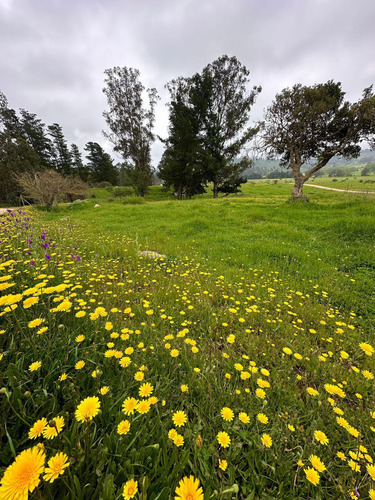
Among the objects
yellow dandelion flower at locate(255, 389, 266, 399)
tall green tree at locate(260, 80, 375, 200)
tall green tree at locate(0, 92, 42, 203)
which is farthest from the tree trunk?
tall green tree at locate(0, 92, 42, 203)

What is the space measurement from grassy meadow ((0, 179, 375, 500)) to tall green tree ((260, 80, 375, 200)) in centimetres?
1147

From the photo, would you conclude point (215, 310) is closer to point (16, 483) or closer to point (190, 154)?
point (16, 483)

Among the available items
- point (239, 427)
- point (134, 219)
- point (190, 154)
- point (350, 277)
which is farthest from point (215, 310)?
point (190, 154)

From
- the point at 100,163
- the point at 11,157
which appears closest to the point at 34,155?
the point at 11,157

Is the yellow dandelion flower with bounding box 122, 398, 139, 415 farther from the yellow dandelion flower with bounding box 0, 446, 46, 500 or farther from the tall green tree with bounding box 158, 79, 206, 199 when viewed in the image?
the tall green tree with bounding box 158, 79, 206, 199

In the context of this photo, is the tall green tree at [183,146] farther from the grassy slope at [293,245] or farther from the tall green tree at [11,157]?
the tall green tree at [11,157]

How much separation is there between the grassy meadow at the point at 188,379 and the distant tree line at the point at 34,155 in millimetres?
23782

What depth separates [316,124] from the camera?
12.6 meters

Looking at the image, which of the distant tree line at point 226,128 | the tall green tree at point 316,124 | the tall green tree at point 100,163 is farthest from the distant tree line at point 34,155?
the tall green tree at point 316,124

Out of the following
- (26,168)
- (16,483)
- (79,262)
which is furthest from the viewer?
(26,168)

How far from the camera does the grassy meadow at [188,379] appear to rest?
3.24 ft

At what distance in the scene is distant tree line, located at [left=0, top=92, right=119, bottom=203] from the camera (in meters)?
27.2

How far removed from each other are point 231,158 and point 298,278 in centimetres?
2261

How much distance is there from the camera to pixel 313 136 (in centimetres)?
1304
